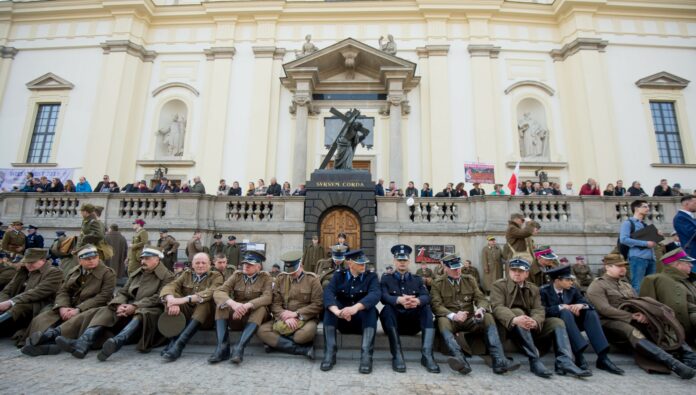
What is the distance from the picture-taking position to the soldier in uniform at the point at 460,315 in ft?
15.3

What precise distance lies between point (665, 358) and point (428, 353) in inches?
115

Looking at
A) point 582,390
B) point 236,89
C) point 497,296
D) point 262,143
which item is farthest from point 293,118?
point 582,390

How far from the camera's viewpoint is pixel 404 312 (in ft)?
18.0

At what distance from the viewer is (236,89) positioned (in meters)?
20.4

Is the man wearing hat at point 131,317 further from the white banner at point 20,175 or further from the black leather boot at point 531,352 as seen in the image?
the white banner at point 20,175

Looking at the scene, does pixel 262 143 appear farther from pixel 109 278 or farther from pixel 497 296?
pixel 497 296

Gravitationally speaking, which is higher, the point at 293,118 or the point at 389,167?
the point at 293,118

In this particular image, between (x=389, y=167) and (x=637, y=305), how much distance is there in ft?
46.2

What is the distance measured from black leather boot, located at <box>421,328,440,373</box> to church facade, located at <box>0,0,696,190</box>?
535 inches

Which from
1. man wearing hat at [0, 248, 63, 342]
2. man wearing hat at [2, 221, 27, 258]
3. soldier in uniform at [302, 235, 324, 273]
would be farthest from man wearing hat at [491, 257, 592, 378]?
man wearing hat at [2, 221, 27, 258]

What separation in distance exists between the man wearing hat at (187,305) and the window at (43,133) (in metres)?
20.1

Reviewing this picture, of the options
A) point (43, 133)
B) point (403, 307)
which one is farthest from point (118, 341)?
point (43, 133)

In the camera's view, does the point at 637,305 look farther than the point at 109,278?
No

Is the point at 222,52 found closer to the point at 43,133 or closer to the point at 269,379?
the point at 43,133
